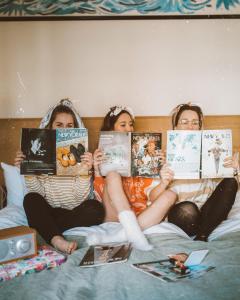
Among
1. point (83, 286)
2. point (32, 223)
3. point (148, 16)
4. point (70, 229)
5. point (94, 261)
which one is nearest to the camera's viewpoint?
point (83, 286)

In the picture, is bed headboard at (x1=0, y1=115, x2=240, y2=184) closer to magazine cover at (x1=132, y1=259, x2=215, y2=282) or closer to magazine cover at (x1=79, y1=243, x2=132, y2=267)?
magazine cover at (x1=79, y1=243, x2=132, y2=267)

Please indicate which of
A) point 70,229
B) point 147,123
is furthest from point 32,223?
point 147,123

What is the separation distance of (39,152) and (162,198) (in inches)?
25.7

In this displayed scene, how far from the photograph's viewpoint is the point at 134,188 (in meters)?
1.79

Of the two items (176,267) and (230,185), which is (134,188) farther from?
(176,267)

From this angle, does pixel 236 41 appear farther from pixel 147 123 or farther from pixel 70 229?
pixel 70 229

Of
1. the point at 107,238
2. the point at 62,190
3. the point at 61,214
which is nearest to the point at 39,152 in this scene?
the point at 62,190

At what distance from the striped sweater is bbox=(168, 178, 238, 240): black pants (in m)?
0.45

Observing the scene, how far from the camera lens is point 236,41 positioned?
227cm

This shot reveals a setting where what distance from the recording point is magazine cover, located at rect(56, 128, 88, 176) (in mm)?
1742

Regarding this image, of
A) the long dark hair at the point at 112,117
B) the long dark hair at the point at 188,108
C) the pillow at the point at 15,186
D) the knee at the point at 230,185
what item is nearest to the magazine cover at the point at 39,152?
the pillow at the point at 15,186

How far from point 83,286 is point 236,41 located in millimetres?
1891

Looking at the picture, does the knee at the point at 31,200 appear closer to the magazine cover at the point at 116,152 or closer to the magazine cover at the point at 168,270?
the magazine cover at the point at 116,152

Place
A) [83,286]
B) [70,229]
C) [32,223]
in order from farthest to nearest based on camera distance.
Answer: [70,229]
[32,223]
[83,286]
